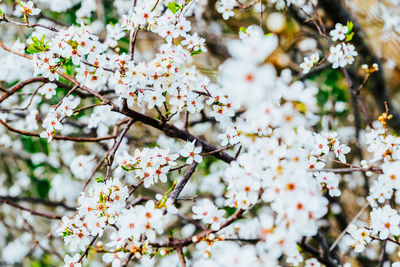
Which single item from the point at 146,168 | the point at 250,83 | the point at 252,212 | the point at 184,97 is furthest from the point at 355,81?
the point at 250,83

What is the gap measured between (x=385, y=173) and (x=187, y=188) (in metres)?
2.96

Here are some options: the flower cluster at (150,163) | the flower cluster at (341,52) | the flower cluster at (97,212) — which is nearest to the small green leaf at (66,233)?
the flower cluster at (97,212)

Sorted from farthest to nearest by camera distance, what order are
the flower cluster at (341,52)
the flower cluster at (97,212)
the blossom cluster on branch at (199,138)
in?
the flower cluster at (341,52)
the flower cluster at (97,212)
the blossom cluster on branch at (199,138)

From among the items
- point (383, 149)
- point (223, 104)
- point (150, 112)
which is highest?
point (383, 149)

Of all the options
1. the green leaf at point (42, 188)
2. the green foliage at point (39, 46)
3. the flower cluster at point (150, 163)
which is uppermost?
the green foliage at point (39, 46)

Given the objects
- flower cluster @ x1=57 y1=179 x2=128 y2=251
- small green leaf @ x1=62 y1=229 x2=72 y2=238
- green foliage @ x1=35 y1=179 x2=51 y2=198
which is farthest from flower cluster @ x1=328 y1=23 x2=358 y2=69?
green foliage @ x1=35 y1=179 x2=51 y2=198

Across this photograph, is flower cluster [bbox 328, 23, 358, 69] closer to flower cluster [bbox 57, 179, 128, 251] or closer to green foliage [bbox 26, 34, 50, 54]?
flower cluster [bbox 57, 179, 128, 251]

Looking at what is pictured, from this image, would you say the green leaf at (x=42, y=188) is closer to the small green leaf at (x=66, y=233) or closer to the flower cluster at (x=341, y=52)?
the small green leaf at (x=66, y=233)

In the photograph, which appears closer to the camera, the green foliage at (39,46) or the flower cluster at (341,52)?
the green foliage at (39,46)

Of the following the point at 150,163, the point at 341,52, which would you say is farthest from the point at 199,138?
the point at 341,52

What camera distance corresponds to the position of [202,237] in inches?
51.5

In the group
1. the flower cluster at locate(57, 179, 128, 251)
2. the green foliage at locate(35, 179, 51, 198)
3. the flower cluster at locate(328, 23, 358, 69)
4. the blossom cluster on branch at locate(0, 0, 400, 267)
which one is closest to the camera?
the blossom cluster on branch at locate(0, 0, 400, 267)

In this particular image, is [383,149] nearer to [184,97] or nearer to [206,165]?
[184,97]

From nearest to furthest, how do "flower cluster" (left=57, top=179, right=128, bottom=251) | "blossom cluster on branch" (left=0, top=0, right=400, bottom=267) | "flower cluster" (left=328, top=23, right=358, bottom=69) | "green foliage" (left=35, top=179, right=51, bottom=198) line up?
1. "blossom cluster on branch" (left=0, top=0, right=400, bottom=267)
2. "flower cluster" (left=57, top=179, right=128, bottom=251)
3. "flower cluster" (left=328, top=23, right=358, bottom=69)
4. "green foliage" (left=35, top=179, right=51, bottom=198)
